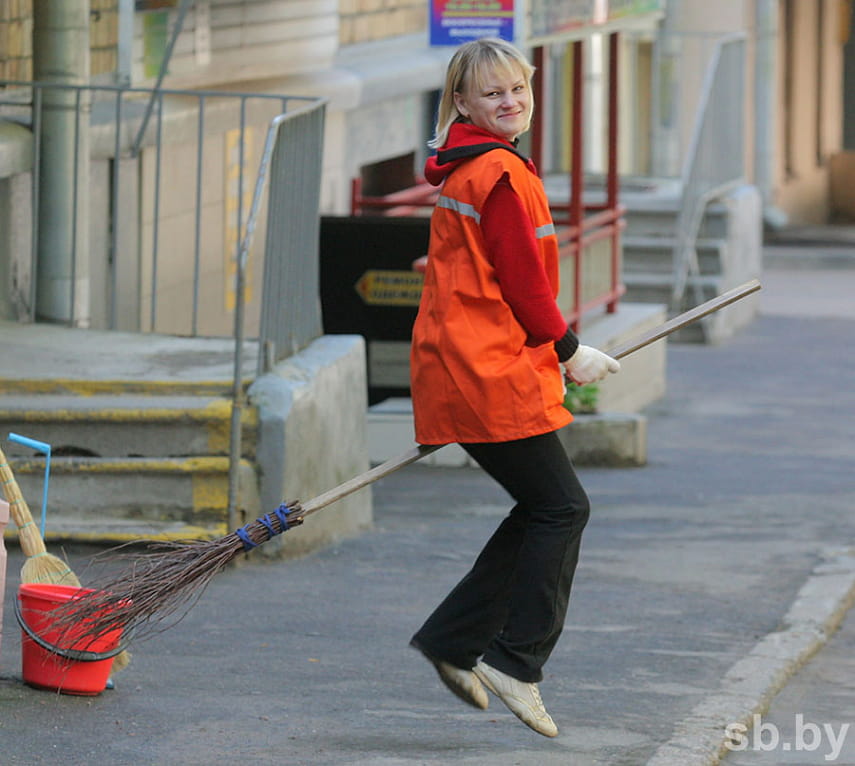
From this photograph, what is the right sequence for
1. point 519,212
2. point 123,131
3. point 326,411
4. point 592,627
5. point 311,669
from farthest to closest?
point 123,131, point 326,411, point 592,627, point 311,669, point 519,212

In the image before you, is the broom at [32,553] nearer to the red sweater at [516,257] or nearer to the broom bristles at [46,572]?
the broom bristles at [46,572]

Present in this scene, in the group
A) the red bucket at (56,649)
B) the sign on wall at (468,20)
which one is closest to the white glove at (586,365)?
the red bucket at (56,649)

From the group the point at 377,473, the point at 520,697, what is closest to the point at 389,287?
the point at 377,473

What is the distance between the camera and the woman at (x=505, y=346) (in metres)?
4.74

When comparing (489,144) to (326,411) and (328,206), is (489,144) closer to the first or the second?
(326,411)

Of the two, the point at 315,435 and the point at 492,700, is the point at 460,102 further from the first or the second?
the point at 315,435

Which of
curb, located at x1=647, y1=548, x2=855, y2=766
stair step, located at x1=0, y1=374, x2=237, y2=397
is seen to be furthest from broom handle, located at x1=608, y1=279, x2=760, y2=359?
stair step, located at x1=0, y1=374, x2=237, y2=397

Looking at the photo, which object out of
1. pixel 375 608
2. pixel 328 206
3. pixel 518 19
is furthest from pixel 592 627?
pixel 328 206

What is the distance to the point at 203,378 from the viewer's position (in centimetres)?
762

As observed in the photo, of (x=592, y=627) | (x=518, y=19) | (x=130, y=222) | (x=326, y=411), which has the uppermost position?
(x=518, y=19)

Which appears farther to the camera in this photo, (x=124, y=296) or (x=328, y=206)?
(x=328, y=206)

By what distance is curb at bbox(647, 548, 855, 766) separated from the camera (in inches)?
205

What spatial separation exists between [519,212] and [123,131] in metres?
5.21

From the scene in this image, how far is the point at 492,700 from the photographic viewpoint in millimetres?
5676
